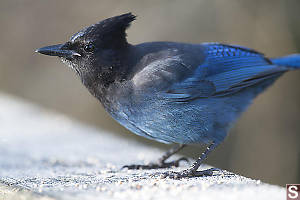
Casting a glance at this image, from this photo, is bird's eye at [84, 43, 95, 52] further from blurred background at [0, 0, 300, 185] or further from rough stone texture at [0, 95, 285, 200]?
blurred background at [0, 0, 300, 185]

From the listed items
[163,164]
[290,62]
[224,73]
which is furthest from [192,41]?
[163,164]

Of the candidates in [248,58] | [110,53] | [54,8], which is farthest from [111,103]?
[54,8]

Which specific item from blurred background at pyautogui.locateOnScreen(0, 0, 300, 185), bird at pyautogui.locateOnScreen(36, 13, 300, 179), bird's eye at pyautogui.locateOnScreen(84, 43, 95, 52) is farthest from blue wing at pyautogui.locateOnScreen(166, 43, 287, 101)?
blurred background at pyautogui.locateOnScreen(0, 0, 300, 185)

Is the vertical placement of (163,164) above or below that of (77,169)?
above

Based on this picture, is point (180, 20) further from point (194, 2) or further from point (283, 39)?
point (283, 39)

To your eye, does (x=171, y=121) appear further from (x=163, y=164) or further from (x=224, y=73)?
(x=224, y=73)

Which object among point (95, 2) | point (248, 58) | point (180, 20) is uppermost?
point (95, 2)
